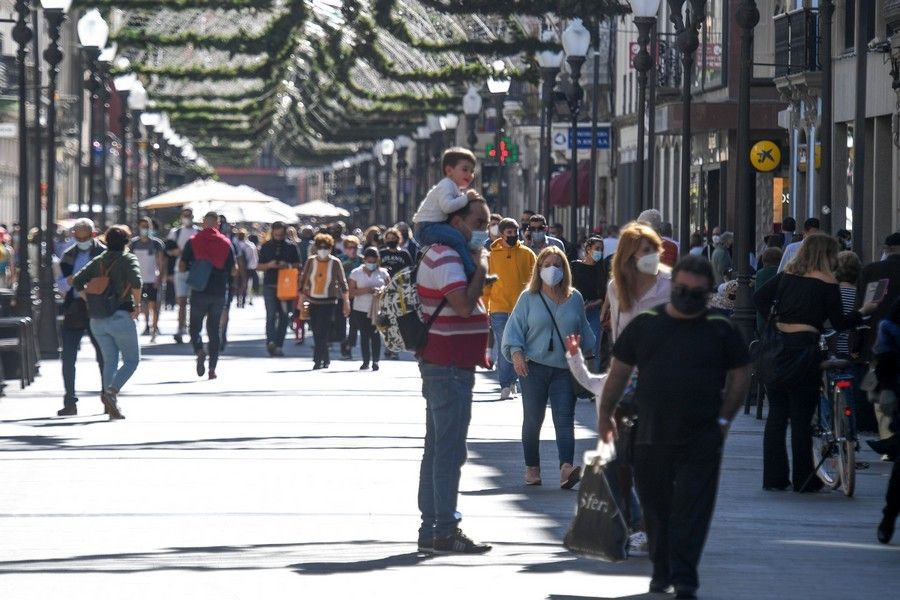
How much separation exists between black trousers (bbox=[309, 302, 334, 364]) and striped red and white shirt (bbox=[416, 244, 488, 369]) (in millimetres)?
Result: 16551

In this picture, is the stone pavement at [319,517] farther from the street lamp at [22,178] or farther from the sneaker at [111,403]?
the street lamp at [22,178]

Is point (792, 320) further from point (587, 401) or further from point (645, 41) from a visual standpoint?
point (645, 41)

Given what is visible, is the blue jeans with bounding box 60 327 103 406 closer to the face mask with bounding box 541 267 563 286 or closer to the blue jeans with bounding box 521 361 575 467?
the blue jeans with bounding box 521 361 575 467

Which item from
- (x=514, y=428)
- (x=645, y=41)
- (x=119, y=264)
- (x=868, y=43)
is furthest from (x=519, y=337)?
(x=868, y=43)

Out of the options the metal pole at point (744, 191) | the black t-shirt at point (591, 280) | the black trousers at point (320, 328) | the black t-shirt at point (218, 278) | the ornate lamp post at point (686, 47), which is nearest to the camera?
the metal pole at point (744, 191)

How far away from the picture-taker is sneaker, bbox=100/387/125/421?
18812 mm

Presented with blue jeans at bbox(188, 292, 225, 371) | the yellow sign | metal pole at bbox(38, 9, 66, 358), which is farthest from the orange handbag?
the yellow sign

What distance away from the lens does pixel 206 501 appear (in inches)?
509

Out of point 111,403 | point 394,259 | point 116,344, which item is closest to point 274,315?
point 394,259

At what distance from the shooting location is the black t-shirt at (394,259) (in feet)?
95.6

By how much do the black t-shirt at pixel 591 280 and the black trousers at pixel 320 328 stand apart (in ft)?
22.6

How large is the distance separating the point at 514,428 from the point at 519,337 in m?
4.40

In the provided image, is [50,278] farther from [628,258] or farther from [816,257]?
[628,258]

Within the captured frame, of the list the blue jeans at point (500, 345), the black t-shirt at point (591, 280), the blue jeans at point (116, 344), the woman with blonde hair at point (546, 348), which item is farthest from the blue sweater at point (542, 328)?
the blue jeans at point (500, 345)
